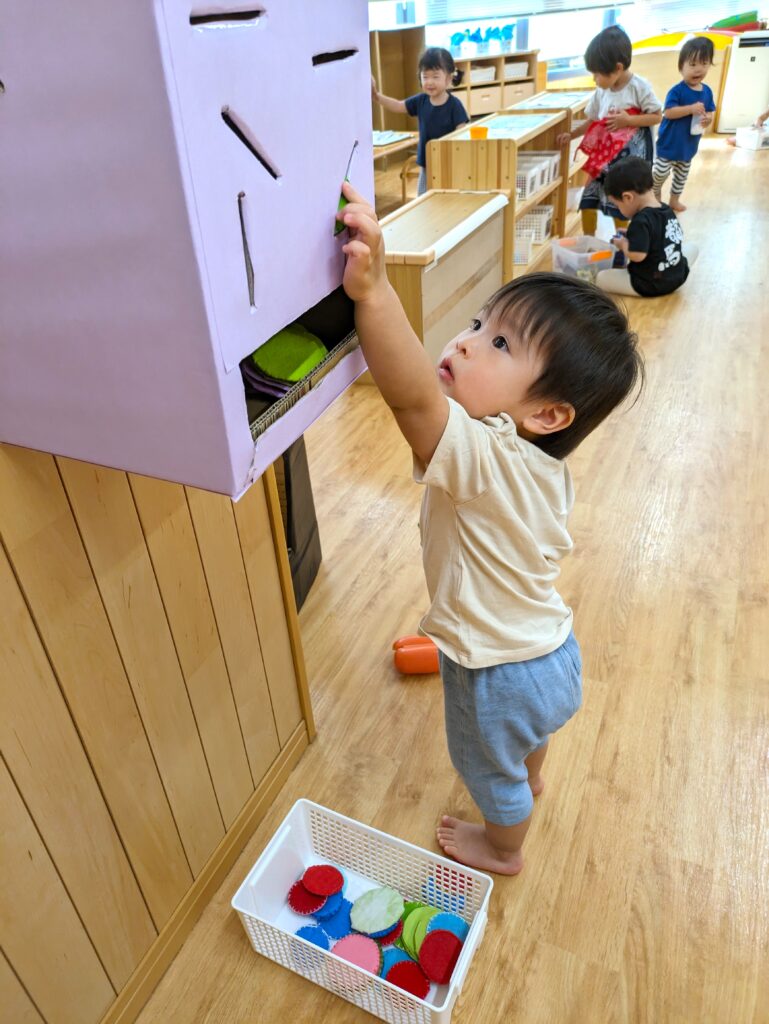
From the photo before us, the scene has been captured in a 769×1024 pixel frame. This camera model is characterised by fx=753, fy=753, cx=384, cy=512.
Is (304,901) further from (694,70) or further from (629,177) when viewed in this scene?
(694,70)

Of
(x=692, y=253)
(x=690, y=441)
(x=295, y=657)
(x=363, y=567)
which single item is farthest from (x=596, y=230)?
(x=295, y=657)

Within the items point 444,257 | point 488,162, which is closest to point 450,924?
point 444,257

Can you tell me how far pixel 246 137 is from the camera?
54cm

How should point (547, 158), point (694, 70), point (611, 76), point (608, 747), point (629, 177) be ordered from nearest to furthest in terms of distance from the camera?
1. point (608, 747)
2. point (629, 177)
3. point (611, 76)
4. point (547, 158)
5. point (694, 70)

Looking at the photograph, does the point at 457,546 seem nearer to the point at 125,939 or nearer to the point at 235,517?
the point at 235,517

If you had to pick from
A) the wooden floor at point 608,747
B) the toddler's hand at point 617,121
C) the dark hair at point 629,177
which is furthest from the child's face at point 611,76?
the wooden floor at point 608,747

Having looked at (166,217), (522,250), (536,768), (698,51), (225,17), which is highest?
(225,17)

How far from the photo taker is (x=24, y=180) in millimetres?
521

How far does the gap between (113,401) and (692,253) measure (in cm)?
405

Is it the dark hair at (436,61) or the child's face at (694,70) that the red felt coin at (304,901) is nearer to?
the dark hair at (436,61)

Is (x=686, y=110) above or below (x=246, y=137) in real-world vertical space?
below

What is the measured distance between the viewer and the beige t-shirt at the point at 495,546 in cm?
85

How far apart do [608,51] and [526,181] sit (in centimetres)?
77

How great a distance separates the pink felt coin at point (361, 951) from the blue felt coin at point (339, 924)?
29mm
